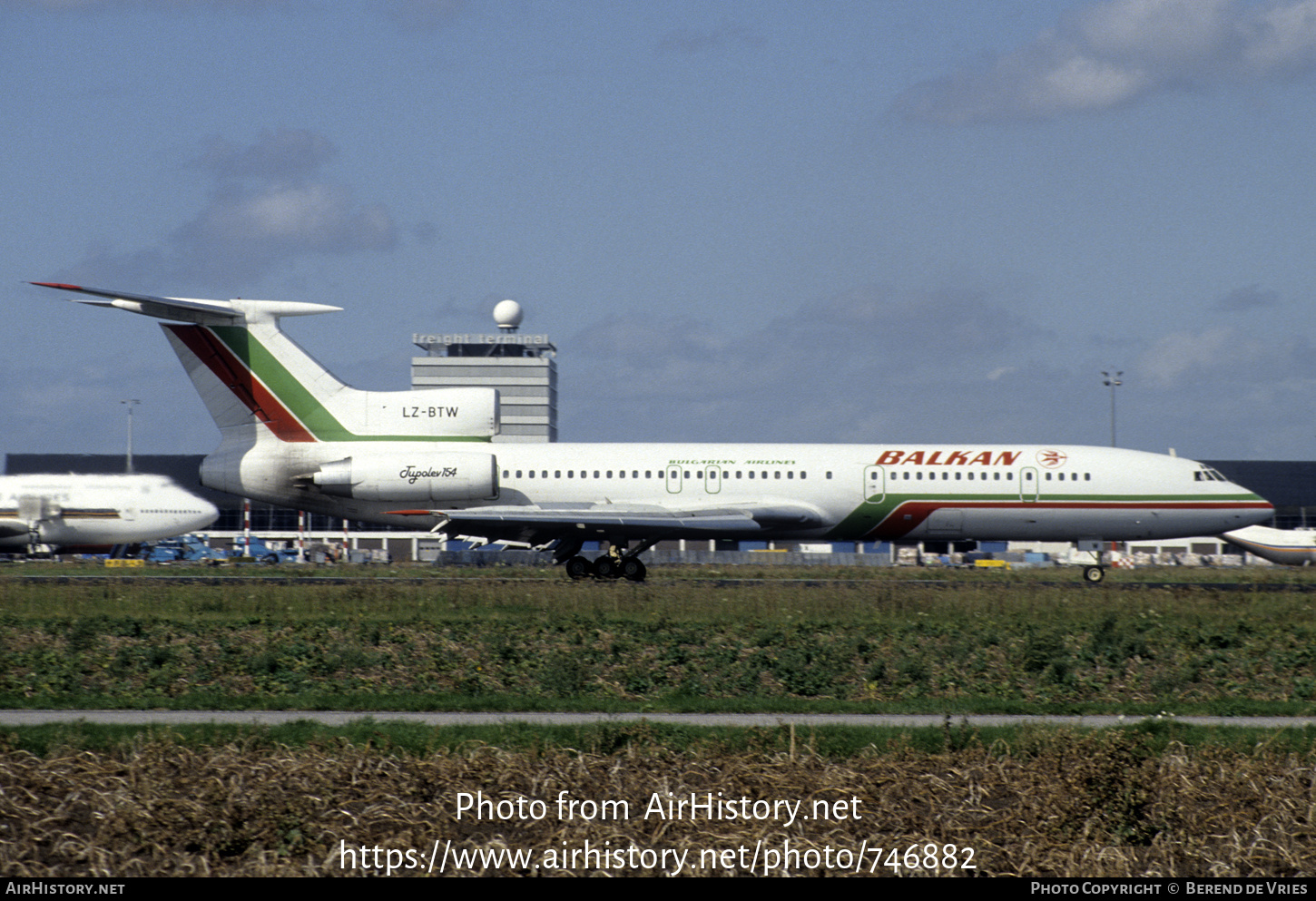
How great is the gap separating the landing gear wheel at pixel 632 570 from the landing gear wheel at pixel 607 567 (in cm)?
16

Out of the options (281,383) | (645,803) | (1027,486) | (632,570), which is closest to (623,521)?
(632,570)

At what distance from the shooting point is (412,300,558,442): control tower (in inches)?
4729

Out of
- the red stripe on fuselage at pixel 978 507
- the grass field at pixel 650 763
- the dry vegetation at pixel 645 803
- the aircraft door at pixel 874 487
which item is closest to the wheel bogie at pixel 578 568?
the aircraft door at pixel 874 487

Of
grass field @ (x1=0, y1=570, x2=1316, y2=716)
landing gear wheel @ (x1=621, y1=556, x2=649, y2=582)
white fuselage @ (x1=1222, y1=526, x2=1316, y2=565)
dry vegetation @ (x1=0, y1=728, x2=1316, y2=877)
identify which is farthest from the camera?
white fuselage @ (x1=1222, y1=526, x2=1316, y2=565)

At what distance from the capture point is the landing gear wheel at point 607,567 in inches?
1352

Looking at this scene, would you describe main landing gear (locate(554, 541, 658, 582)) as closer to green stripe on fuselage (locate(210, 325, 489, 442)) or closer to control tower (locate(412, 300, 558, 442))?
green stripe on fuselage (locate(210, 325, 489, 442))

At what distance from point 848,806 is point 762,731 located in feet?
6.21

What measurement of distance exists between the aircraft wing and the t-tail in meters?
2.61

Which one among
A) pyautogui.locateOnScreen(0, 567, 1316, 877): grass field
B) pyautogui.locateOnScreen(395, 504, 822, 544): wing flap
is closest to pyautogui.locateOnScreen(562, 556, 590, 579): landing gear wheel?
pyautogui.locateOnScreen(395, 504, 822, 544): wing flap

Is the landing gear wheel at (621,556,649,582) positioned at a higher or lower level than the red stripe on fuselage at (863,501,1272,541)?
lower

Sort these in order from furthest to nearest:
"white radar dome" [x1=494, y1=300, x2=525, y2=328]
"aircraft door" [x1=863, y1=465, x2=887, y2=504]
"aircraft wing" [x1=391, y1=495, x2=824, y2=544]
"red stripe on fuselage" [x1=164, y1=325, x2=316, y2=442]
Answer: "white radar dome" [x1=494, y1=300, x2=525, y2=328] → "aircraft door" [x1=863, y1=465, x2=887, y2=504] → "red stripe on fuselage" [x1=164, y1=325, x2=316, y2=442] → "aircraft wing" [x1=391, y1=495, x2=824, y2=544]

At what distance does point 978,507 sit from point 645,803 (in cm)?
2709

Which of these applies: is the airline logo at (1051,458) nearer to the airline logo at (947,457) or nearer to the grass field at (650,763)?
the airline logo at (947,457)

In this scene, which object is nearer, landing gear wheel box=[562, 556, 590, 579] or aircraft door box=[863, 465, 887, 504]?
landing gear wheel box=[562, 556, 590, 579]
